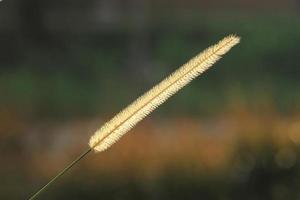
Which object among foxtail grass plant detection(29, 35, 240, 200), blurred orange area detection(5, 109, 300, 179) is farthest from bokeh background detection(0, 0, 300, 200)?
foxtail grass plant detection(29, 35, 240, 200)

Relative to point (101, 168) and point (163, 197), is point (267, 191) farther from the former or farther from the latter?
point (101, 168)

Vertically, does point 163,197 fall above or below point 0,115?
below

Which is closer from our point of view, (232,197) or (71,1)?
(71,1)

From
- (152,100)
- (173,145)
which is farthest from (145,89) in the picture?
(152,100)

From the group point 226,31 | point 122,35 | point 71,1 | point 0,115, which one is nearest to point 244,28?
point 226,31

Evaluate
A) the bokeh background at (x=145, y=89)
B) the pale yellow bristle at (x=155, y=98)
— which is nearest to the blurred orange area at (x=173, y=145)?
the bokeh background at (x=145, y=89)

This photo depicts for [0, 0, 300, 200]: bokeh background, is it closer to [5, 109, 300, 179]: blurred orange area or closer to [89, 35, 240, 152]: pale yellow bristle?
[5, 109, 300, 179]: blurred orange area

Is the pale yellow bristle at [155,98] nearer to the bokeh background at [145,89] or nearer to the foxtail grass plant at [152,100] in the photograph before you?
the foxtail grass plant at [152,100]
